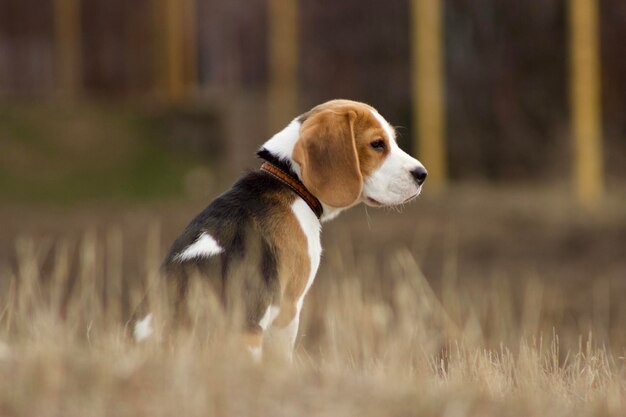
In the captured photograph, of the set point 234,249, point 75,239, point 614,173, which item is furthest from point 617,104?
point 234,249

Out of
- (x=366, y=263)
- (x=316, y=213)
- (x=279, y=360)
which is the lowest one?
(x=366, y=263)

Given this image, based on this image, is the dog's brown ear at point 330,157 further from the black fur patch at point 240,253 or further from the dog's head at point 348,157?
the black fur patch at point 240,253

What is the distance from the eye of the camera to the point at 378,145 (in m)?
5.87

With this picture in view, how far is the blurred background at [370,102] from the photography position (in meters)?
12.0

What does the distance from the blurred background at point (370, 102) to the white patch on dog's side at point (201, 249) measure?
4.12 metres

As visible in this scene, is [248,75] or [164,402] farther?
[248,75]

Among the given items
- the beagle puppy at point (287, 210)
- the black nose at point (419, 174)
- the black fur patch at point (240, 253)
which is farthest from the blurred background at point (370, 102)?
the black fur patch at point (240, 253)

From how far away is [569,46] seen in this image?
13.1 m

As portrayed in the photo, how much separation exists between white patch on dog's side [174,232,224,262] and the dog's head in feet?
1.78

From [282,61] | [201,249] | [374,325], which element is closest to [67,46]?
[282,61]

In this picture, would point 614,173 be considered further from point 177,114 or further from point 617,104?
point 177,114

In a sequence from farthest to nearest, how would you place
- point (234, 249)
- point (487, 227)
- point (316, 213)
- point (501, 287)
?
point (487, 227), point (501, 287), point (316, 213), point (234, 249)

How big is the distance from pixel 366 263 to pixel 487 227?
5.58ft

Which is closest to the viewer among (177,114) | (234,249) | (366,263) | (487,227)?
(234,249)
